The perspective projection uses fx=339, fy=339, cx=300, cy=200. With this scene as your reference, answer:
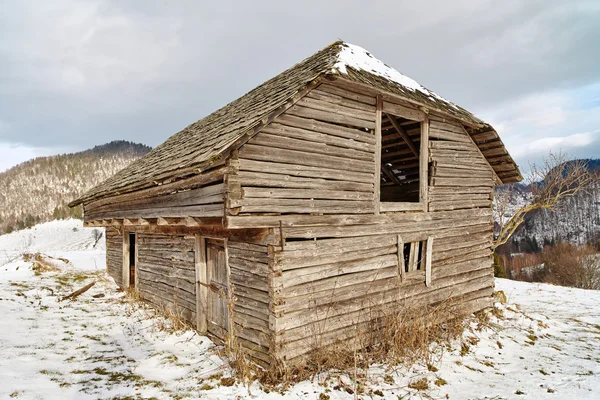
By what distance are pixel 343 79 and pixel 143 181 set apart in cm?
481

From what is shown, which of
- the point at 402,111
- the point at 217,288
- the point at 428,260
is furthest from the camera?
the point at 428,260

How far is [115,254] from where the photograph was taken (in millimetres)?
13211

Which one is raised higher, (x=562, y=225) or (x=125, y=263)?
(x=125, y=263)

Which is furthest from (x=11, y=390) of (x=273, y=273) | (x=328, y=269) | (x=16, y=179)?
(x=16, y=179)

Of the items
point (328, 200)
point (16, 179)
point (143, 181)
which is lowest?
point (328, 200)

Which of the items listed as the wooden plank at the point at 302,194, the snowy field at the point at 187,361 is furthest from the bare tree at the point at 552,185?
the wooden plank at the point at 302,194

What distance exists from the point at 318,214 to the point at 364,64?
11.7ft

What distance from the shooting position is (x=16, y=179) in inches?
5458

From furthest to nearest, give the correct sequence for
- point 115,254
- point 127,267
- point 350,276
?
point 115,254, point 127,267, point 350,276

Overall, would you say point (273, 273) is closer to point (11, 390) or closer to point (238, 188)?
point (238, 188)

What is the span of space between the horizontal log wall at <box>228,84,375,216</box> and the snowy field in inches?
113

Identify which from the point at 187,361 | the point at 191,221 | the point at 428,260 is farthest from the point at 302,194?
the point at 428,260

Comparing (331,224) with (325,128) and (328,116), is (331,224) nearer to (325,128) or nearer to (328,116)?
(325,128)

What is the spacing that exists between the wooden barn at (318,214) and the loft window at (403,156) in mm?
56
